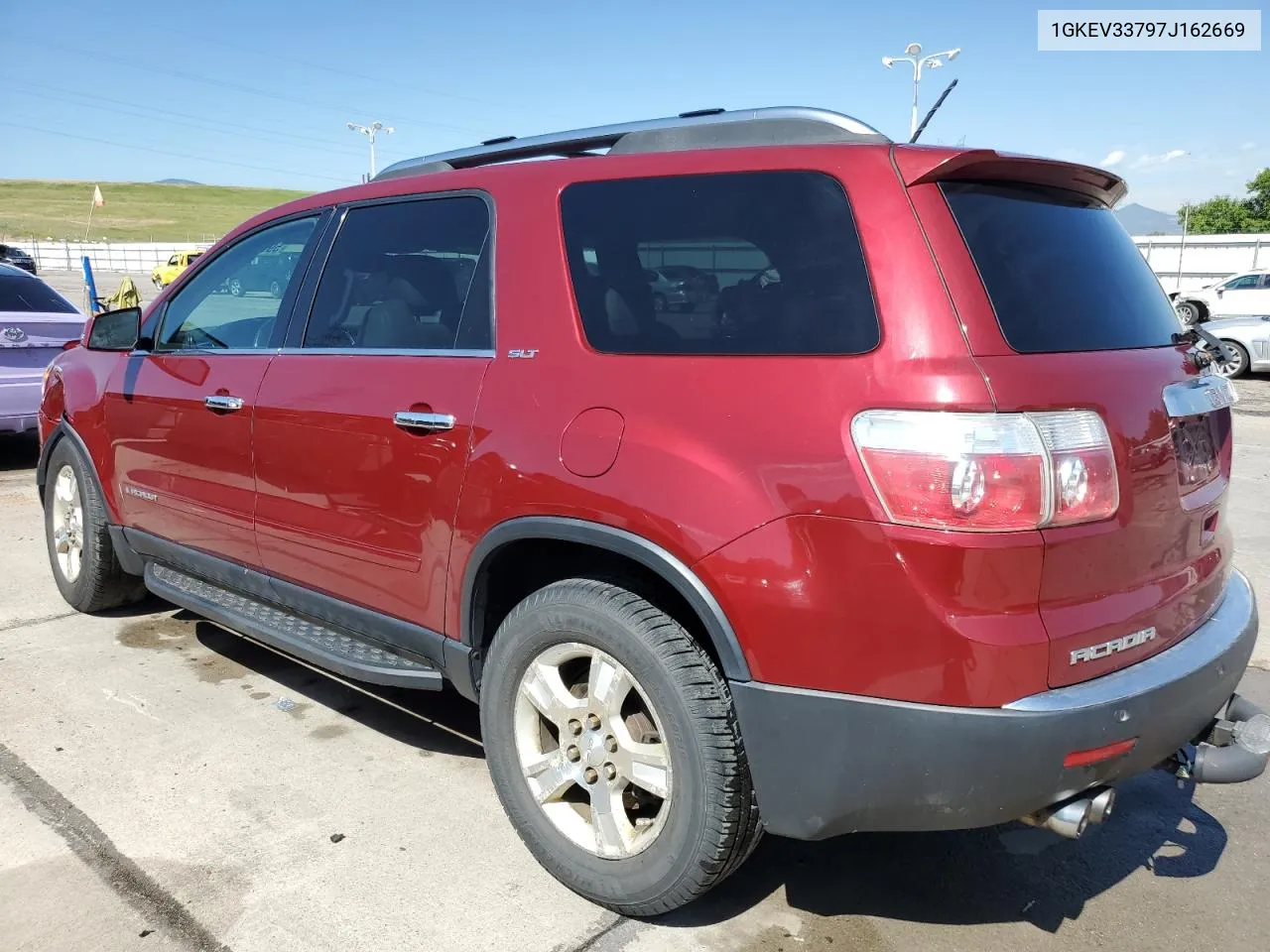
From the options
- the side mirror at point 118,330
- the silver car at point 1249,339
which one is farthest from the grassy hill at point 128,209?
the side mirror at point 118,330

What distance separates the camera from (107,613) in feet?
15.9

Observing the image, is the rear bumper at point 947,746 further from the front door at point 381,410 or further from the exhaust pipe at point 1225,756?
the front door at point 381,410

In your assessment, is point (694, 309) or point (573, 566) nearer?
point (694, 309)

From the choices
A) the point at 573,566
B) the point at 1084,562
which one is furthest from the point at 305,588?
the point at 1084,562

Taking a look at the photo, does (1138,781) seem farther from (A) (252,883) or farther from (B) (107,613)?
(B) (107,613)

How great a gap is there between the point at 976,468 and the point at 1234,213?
227 ft

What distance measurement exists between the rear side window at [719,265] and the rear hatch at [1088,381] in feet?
0.70

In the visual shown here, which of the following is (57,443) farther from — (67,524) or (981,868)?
(981,868)

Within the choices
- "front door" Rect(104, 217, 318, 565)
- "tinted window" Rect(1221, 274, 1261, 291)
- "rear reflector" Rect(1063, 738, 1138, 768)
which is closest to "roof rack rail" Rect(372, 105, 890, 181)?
"front door" Rect(104, 217, 318, 565)

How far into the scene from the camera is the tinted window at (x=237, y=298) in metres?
3.67

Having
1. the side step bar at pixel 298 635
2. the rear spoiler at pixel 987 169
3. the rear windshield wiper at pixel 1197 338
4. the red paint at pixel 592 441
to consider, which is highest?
the rear spoiler at pixel 987 169

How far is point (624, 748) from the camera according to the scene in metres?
2.45

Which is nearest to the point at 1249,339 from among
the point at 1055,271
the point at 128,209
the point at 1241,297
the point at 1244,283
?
the point at 1241,297

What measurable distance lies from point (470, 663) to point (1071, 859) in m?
1.82
